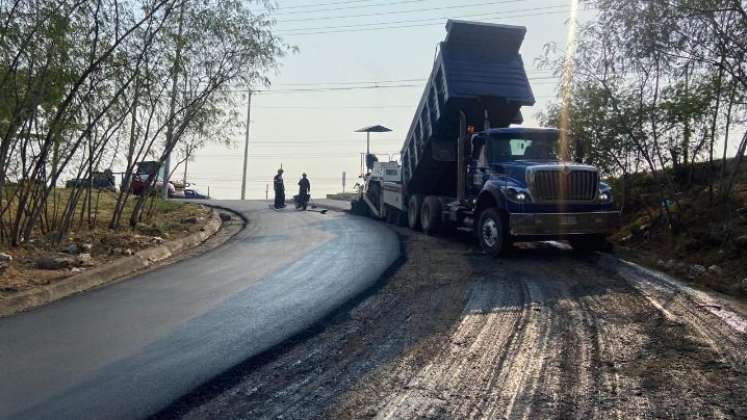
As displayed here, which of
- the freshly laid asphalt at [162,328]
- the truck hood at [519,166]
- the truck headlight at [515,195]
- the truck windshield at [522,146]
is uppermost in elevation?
the truck windshield at [522,146]

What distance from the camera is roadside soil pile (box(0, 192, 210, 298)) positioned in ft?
27.5

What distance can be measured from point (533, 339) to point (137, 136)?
34.2 ft

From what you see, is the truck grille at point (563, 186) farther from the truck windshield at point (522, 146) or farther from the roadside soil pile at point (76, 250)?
the roadside soil pile at point (76, 250)

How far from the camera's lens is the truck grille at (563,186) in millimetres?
10938

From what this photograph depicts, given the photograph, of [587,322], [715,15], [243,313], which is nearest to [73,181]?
[243,313]

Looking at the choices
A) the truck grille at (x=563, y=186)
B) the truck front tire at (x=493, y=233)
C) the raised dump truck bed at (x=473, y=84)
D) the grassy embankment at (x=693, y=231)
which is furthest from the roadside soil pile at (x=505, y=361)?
the raised dump truck bed at (x=473, y=84)

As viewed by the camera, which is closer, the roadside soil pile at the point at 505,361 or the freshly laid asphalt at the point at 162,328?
the roadside soil pile at the point at 505,361

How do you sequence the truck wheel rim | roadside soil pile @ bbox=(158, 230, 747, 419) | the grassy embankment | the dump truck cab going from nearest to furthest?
1. roadside soil pile @ bbox=(158, 230, 747, 419)
2. the grassy embankment
3. the dump truck cab
4. the truck wheel rim

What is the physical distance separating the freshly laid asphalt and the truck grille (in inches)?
111

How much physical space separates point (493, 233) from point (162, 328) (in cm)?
672

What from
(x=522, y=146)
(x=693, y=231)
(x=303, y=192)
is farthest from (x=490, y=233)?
(x=303, y=192)

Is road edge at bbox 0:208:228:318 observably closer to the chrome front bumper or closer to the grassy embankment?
the chrome front bumper

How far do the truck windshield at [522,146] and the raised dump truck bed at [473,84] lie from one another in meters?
1.36

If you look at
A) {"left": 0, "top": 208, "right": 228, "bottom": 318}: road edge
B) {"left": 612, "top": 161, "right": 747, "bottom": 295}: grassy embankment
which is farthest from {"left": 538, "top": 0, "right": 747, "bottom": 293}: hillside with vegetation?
{"left": 0, "top": 208, "right": 228, "bottom": 318}: road edge
